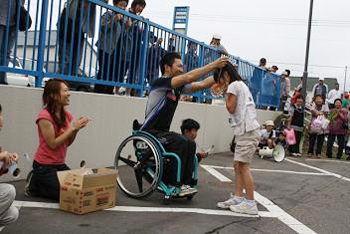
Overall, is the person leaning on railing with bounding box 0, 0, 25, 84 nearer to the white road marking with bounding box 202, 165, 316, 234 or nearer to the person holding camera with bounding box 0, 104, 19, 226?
the person holding camera with bounding box 0, 104, 19, 226

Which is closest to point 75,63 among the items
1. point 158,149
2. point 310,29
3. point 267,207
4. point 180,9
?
point 158,149

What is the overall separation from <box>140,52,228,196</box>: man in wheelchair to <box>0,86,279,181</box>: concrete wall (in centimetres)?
137

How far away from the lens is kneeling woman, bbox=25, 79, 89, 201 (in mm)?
4305

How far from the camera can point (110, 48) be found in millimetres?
6645

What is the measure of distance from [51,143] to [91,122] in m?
1.91

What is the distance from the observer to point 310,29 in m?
13.9

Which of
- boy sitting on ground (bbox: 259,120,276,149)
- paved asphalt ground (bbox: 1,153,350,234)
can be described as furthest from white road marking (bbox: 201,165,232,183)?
boy sitting on ground (bbox: 259,120,276,149)

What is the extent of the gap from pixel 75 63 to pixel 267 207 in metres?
3.25

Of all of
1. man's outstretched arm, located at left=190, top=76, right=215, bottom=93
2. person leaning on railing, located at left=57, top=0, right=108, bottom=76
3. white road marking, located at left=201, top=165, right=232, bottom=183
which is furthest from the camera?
white road marking, located at left=201, top=165, right=232, bottom=183

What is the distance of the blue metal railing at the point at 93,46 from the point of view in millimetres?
5336

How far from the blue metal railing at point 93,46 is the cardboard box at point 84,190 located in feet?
5.60

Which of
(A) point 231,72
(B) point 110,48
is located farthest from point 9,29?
(A) point 231,72

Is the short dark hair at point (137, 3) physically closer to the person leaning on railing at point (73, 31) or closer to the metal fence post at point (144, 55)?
the metal fence post at point (144, 55)

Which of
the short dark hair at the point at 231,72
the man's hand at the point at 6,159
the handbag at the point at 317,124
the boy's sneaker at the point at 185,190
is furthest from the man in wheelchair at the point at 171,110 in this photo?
the handbag at the point at 317,124
